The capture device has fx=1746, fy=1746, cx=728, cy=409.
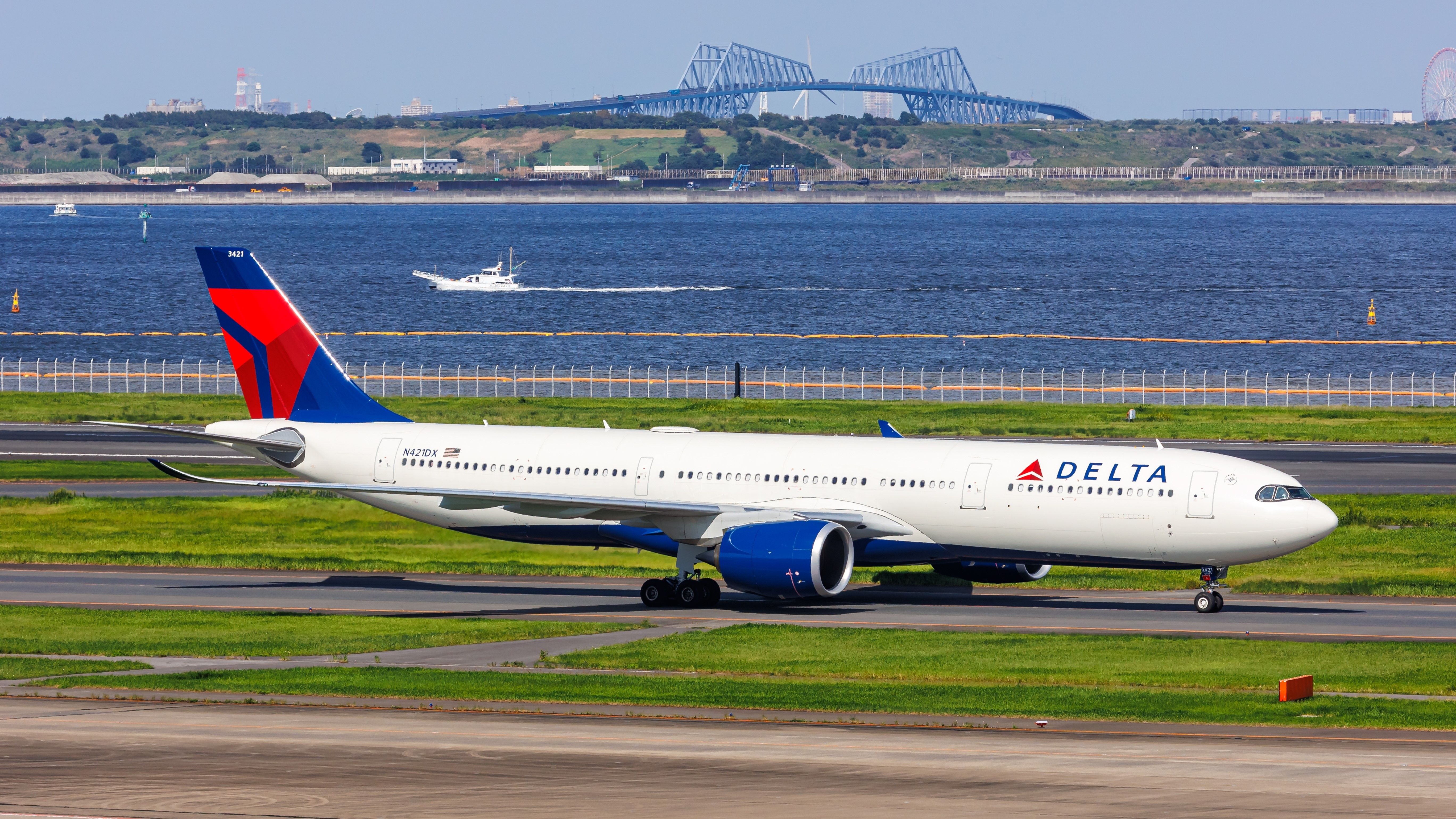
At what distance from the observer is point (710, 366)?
146 m

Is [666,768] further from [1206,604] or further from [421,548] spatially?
[421,548]

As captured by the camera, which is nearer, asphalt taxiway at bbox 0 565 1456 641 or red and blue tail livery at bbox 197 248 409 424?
asphalt taxiway at bbox 0 565 1456 641

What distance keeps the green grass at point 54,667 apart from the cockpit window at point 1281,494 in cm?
2716

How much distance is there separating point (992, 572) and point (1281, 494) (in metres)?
8.41

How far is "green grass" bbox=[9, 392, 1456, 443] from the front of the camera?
89.0 meters

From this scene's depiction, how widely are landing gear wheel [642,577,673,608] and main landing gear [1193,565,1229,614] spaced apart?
14223 millimetres

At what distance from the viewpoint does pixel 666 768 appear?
27.4m

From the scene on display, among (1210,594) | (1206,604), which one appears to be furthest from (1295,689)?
(1210,594)

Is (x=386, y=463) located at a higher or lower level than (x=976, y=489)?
lower

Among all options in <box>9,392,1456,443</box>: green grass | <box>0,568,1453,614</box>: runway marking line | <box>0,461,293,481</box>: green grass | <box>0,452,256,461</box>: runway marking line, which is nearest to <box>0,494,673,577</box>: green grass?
<box>0,568,1453,614</box>: runway marking line

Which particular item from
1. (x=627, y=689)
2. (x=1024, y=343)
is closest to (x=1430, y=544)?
(x=627, y=689)

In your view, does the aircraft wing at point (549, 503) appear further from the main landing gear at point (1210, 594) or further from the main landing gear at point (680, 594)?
the main landing gear at point (1210, 594)

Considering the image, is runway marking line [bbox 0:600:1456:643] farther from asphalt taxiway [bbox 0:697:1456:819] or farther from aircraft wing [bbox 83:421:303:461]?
asphalt taxiway [bbox 0:697:1456:819]

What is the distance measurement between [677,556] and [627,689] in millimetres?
13878
